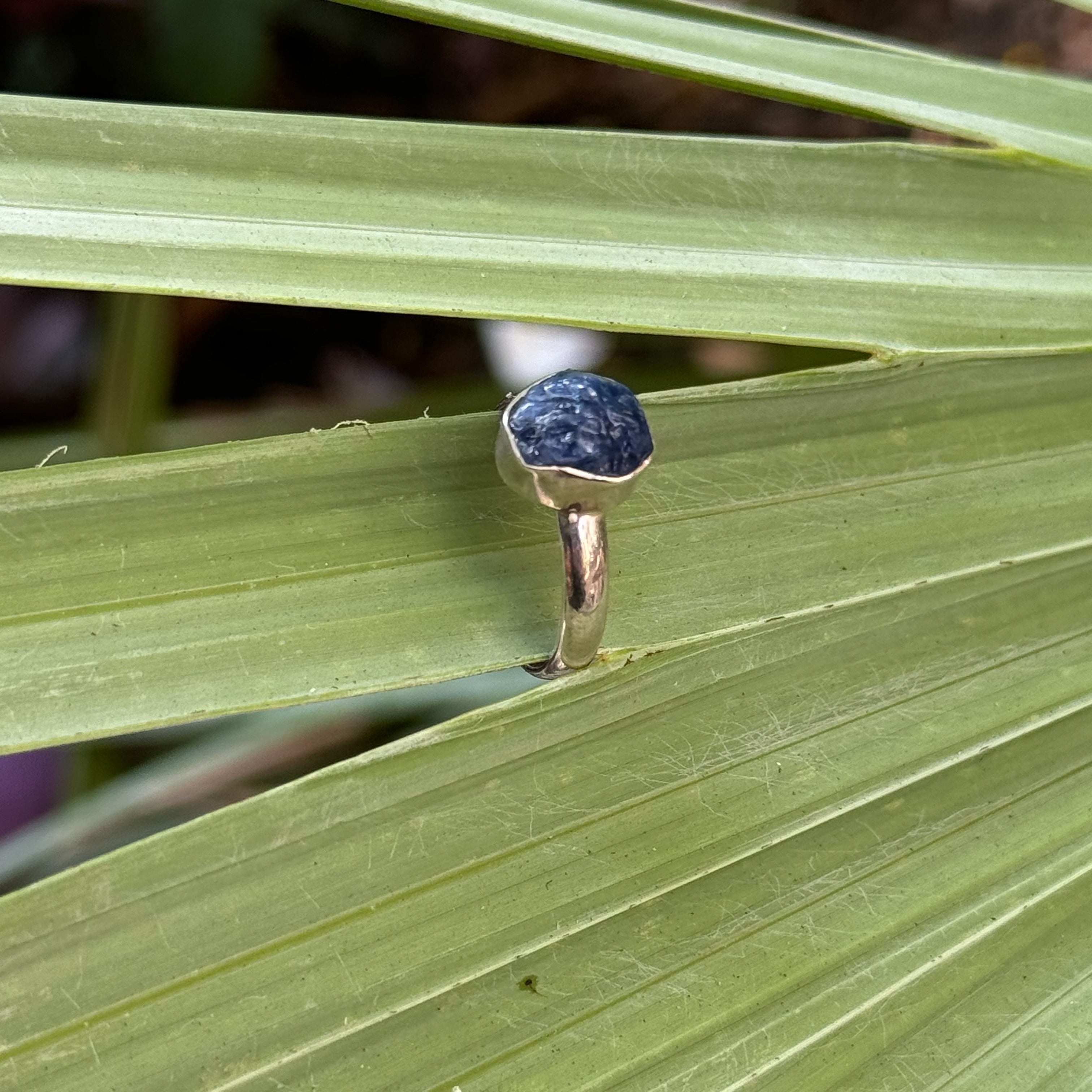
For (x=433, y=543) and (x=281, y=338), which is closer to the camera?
(x=433, y=543)

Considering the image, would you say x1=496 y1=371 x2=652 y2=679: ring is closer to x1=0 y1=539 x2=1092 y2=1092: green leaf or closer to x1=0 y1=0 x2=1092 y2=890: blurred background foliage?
x1=0 y1=539 x2=1092 y2=1092: green leaf

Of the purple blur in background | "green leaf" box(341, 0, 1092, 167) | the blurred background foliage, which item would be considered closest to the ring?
"green leaf" box(341, 0, 1092, 167)

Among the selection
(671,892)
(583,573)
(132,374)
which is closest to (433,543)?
(583,573)

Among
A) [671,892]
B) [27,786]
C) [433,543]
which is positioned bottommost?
[27,786]

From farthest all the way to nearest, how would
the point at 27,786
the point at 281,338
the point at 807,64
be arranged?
the point at 281,338 → the point at 27,786 → the point at 807,64

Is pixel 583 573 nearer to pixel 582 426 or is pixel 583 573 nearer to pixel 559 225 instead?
pixel 582 426
